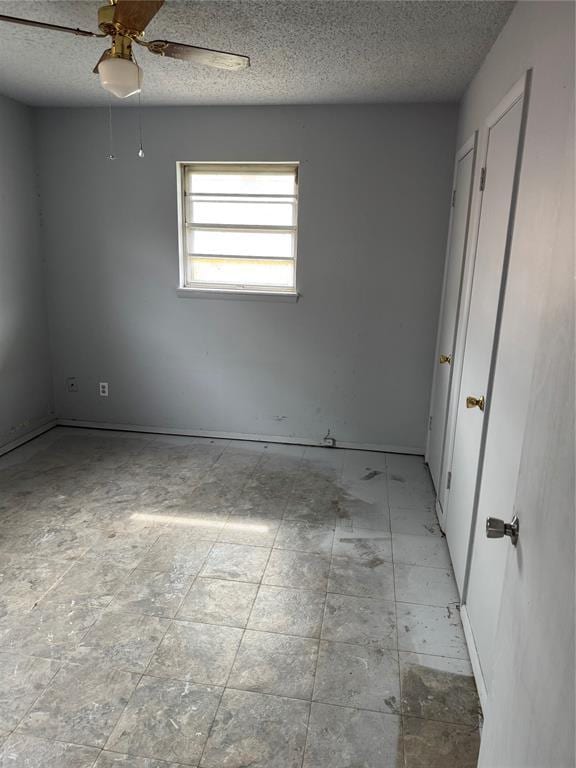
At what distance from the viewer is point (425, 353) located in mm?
3680

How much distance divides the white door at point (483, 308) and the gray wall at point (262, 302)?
3.90 ft

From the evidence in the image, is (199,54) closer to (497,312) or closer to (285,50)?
(285,50)

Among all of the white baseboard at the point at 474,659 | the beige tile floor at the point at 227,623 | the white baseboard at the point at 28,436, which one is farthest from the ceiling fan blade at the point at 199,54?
the white baseboard at the point at 28,436

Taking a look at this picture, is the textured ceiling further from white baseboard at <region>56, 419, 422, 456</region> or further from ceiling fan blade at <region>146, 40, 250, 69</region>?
white baseboard at <region>56, 419, 422, 456</region>

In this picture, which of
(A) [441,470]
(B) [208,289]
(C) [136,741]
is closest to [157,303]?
(B) [208,289]

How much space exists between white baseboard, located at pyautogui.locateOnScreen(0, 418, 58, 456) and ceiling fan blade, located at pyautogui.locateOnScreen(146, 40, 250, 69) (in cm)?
297

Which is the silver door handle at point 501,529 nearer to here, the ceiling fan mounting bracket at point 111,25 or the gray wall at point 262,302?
the ceiling fan mounting bracket at point 111,25

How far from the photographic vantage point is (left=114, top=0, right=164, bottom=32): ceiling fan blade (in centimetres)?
166

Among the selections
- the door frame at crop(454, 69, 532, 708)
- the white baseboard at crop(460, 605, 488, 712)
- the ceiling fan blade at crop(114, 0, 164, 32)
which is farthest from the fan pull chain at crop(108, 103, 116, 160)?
the white baseboard at crop(460, 605, 488, 712)

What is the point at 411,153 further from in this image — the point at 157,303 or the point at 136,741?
the point at 136,741

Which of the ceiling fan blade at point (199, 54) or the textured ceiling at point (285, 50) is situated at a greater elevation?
the textured ceiling at point (285, 50)

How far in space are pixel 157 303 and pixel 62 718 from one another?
2.86 metres

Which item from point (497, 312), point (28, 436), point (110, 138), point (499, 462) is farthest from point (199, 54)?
point (28, 436)

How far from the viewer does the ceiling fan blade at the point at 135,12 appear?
1655mm
